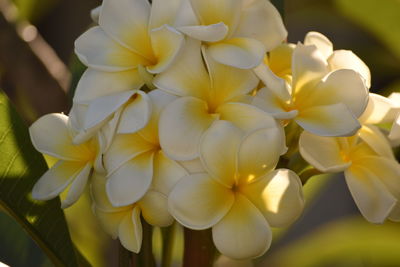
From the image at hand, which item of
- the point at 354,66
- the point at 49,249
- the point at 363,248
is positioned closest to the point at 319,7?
the point at 363,248

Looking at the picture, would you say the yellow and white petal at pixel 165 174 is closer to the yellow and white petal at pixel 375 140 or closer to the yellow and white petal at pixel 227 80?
the yellow and white petal at pixel 227 80

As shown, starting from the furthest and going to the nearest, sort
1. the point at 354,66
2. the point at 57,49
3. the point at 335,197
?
the point at 335,197
the point at 57,49
the point at 354,66

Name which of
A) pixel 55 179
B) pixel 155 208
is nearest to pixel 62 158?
pixel 55 179

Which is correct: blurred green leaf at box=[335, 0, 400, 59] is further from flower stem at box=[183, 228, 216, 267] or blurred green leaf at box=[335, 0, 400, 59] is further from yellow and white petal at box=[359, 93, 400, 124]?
flower stem at box=[183, 228, 216, 267]

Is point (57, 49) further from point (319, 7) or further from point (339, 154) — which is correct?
point (339, 154)

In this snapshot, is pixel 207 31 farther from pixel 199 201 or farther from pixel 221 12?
pixel 199 201

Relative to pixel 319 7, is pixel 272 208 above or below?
above

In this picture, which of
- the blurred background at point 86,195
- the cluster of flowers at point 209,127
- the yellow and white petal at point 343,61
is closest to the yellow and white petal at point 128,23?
the cluster of flowers at point 209,127
